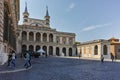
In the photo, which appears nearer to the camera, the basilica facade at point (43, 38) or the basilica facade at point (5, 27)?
the basilica facade at point (5, 27)

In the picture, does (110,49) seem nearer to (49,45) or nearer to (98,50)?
(98,50)

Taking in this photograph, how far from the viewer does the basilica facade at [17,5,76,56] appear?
278 ft

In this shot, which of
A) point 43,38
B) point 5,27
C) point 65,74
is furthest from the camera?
point 43,38

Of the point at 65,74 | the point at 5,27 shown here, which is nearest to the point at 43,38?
the point at 5,27

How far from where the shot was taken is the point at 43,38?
90.4 metres

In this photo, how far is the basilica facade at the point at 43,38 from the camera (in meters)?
84.7

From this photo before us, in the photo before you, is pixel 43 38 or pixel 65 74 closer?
pixel 65 74

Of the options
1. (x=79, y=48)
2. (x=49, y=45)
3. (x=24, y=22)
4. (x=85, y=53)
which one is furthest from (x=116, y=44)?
(x=24, y=22)

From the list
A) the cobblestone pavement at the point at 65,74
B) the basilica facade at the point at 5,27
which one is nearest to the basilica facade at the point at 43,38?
the basilica facade at the point at 5,27

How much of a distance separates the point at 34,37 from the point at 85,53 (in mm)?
20458

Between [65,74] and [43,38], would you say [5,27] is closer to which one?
[65,74]

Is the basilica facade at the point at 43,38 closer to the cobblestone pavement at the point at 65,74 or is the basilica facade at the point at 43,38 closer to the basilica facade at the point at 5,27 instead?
the basilica facade at the point at 5,27

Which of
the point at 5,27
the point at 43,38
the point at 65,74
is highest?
the point at 43,38

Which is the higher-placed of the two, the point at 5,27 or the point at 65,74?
the point at 5,27
